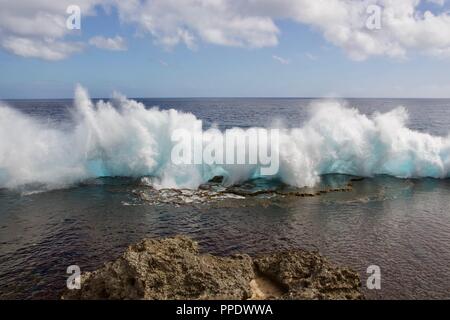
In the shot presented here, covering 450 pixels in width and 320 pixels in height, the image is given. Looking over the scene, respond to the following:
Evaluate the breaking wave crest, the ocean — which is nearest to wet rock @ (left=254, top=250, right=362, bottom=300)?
the ocean

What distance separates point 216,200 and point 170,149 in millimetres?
8552

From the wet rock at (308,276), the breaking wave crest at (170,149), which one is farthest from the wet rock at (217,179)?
the wet rock at (308,276)

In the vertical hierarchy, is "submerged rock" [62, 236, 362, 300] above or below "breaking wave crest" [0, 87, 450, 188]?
below

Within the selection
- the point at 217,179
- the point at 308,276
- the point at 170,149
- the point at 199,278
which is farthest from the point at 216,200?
the point at 199,278

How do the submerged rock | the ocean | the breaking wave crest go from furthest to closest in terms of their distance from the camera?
the breaking wave crest → the ocean → the submerged rock

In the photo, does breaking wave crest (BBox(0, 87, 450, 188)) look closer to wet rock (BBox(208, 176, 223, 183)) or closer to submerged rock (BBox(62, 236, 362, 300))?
wet rock (BBox(208, 176, 223, 183))

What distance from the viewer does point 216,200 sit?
72.9 feet

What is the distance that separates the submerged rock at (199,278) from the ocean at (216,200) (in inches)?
91.6

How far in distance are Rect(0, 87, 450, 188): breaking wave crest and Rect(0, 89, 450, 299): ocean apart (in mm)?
91

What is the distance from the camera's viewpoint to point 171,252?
10781 mm

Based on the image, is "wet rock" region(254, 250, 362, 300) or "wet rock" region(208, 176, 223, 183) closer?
"wet rock" region(254, 250, 362, 300)

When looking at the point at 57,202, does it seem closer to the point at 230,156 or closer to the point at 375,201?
the point at 230,156

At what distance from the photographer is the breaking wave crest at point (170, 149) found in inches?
1059

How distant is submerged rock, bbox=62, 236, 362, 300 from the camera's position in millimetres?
9781
